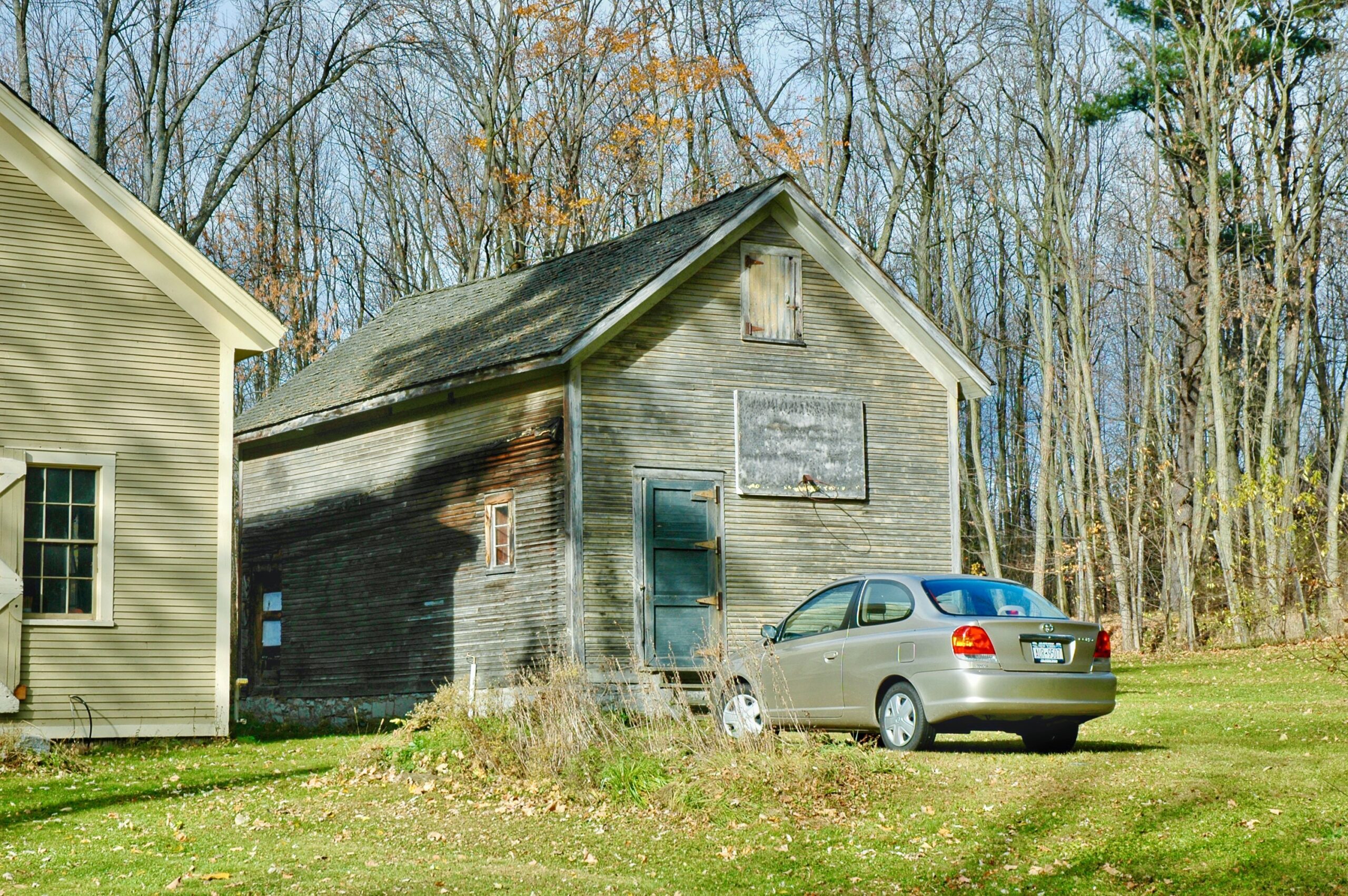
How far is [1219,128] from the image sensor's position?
104 ft

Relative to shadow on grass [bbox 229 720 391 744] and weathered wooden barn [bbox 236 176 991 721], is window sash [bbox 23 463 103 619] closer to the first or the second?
shadow on grass [bbox 229 720 391 744]

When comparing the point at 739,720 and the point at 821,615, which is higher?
the point at 821,615

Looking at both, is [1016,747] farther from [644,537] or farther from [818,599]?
[644,537]

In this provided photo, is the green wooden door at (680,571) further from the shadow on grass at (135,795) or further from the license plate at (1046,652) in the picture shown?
the license plate at (1046,652)

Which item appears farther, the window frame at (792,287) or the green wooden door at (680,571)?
the window frame at (792,287)

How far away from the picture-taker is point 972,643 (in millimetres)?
12367

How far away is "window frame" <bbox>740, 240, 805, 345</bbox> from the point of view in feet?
68.3

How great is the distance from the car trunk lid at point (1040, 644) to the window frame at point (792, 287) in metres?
8.87

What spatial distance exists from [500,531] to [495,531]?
0.08m

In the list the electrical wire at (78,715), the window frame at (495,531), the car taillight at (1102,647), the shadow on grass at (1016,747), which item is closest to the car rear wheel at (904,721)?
the shadow on grass at (1016,747)

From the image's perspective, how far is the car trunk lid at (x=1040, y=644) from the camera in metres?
12.4

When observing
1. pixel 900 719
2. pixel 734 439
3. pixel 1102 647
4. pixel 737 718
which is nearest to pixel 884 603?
pixel 900 719

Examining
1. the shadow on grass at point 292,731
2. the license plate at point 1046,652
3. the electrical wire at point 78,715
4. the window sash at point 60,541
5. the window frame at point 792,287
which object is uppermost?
the window frame at point 792,287

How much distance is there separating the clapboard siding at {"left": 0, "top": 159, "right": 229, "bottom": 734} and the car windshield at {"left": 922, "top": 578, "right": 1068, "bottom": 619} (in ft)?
26.9
